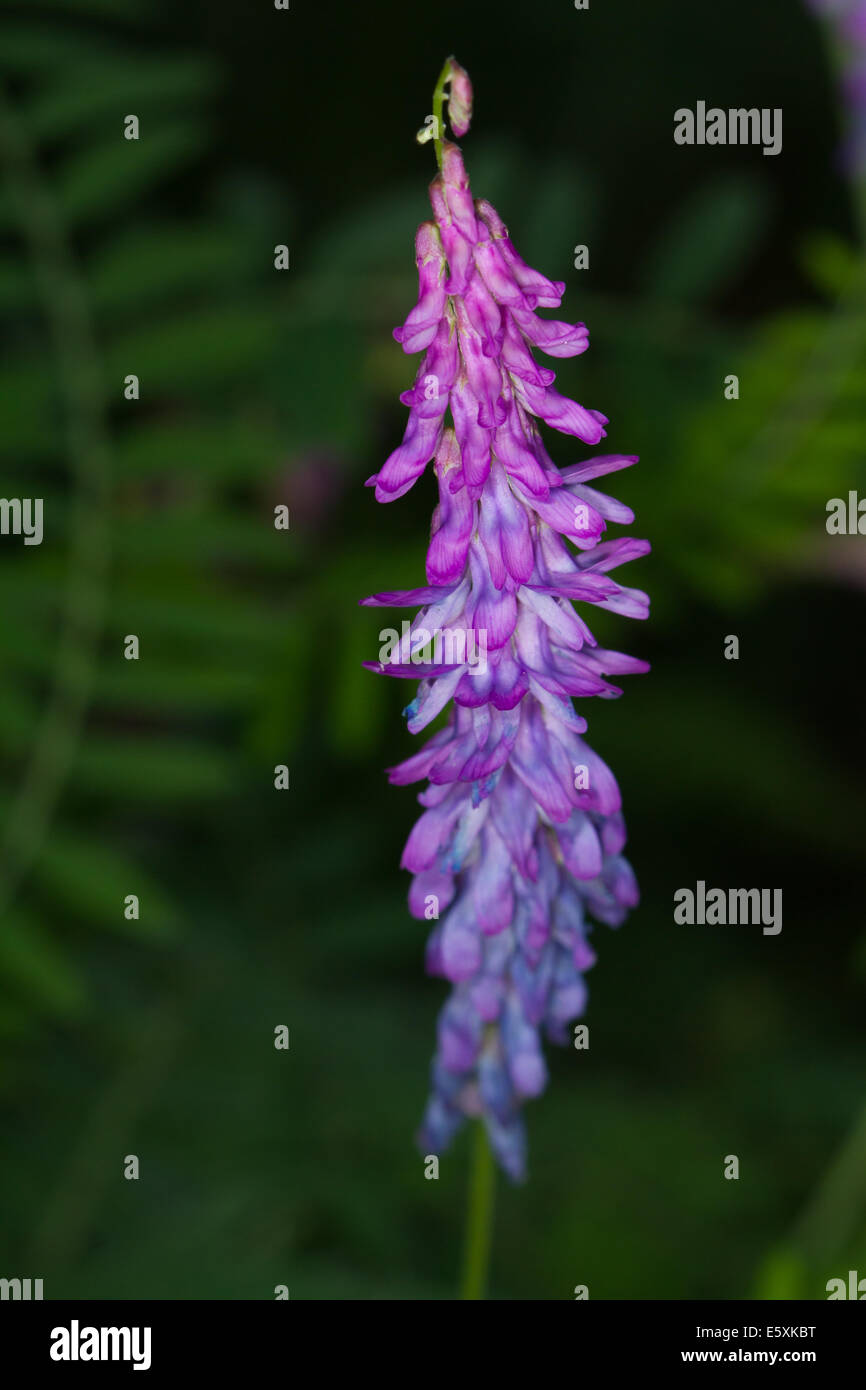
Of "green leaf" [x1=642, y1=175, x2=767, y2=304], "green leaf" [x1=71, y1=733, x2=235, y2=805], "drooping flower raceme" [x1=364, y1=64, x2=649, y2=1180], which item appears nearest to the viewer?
"drooping flower raceme" [x1=364, y1=64, x2=649, y2=1180]

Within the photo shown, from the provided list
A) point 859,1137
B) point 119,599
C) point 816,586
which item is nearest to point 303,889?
point 119,599

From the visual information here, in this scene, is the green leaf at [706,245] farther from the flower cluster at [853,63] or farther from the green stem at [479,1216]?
the green stem at [479,1216]

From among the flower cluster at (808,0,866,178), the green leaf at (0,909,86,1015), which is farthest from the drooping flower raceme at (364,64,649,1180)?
the flower cluster at (808,0,866,178)

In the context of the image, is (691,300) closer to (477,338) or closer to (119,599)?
(119,599)

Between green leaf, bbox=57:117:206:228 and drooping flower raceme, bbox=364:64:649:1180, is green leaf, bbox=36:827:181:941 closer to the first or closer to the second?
drooping flower raceme, bbox=364:64:649:1180

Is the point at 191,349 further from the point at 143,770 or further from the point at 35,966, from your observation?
the point at 35,966

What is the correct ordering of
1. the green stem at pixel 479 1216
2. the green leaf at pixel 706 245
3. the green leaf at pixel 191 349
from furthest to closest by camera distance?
the green leaf at pixel 706 245
the green leaf at pixel 191 349
the green stem at pixel 479 1216

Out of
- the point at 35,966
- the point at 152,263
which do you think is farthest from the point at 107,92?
the point at 35,966

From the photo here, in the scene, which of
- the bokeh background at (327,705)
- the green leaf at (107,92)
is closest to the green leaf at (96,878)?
the bokeh background at (327,705)
